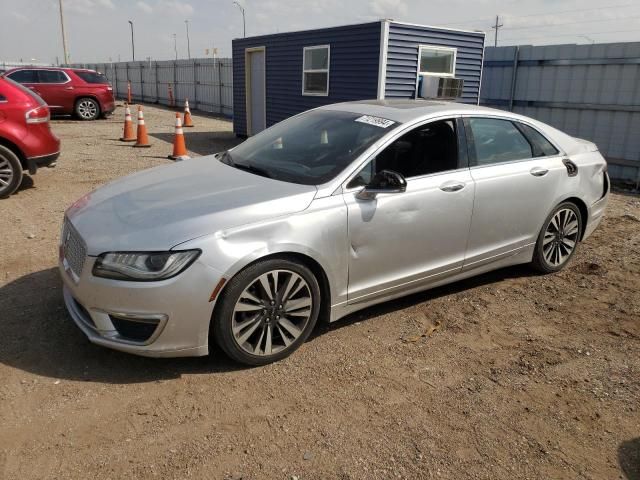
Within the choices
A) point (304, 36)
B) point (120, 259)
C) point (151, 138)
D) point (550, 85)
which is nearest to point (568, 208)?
point (120, 259)

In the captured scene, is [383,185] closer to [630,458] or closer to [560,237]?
[630,458]

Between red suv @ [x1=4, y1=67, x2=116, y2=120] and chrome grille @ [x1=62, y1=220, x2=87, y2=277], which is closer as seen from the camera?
chrome grille @ [x1=62, y1=220, x2=87, y2=277]

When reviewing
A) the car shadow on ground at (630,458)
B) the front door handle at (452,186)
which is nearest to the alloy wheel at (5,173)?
the front door handle at (452,186)

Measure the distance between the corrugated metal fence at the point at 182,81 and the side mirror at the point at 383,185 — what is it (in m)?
19.4

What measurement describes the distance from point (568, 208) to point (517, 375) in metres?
2.17

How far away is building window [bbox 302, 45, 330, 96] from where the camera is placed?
1198cm

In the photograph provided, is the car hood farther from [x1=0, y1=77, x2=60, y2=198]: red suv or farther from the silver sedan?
[x1=0, y1=77, x2=60, y2=198]: red suv

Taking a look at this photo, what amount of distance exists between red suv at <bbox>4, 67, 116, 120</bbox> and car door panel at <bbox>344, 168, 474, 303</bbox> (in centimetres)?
1614

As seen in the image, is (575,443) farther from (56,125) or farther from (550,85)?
(56,125)

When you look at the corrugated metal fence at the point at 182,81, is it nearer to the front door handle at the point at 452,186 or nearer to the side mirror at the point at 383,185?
the front door handle at the point at 452,186

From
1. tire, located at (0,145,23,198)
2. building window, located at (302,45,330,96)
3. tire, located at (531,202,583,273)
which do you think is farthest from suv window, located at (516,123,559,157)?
building window, located at (302,45,330,96)

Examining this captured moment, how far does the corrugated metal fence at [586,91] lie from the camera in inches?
385

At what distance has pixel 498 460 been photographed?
2666 mm

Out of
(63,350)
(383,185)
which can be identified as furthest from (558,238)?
(63,350)
